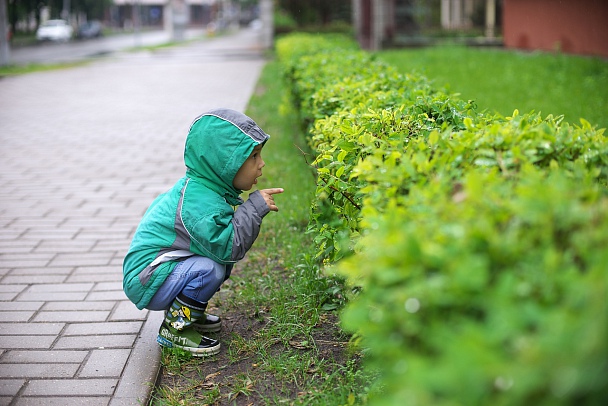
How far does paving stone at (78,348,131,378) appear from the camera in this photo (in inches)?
131

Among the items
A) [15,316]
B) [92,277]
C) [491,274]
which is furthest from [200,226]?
[491,274]

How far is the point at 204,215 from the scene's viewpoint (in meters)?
3.27

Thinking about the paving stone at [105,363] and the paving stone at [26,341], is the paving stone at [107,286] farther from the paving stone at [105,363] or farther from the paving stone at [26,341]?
the paving stone at [105,363]

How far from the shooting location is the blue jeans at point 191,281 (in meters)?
3.35

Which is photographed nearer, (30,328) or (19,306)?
(30,328)

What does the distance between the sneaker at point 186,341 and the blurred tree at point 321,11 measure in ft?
99.5

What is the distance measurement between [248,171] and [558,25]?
1763cm

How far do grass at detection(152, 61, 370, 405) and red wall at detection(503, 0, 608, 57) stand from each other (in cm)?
1401

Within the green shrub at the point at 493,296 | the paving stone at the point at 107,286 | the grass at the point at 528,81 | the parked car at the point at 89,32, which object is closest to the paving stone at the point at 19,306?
the paving stone at the point at 107,286

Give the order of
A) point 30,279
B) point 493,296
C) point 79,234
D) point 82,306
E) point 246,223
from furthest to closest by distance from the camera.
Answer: point 79,234
point 30,279
point 82,306
point 246,223
point 493,296

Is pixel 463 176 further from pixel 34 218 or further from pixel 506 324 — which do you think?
pixel 34 218

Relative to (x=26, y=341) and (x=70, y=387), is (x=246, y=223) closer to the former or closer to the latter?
(x=70, y=387)

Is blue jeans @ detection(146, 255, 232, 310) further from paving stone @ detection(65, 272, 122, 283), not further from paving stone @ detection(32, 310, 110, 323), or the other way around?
paving stone @ detection(65, 272, 122, 283)

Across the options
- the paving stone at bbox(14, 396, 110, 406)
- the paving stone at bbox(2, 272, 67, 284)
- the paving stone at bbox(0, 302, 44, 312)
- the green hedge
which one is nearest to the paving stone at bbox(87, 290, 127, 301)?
the paving stone at bbox(0, 302, 44, 312)
